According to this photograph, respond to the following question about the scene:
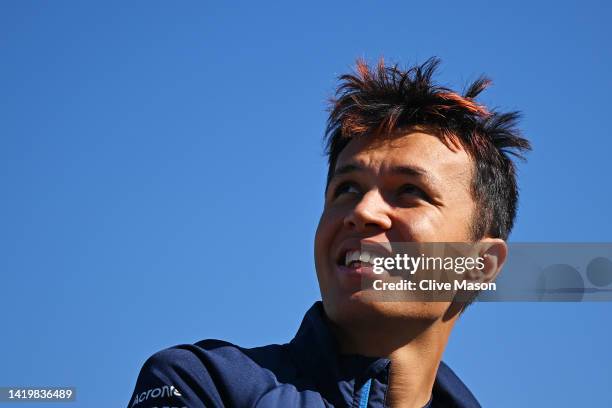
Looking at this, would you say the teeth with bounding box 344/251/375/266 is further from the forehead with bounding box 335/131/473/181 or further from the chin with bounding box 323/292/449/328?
the forehead with bounding box 335/131/473/181

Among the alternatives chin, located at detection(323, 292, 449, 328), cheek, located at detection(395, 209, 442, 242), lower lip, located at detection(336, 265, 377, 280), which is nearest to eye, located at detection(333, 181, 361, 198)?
cheek, located at detection(395, 209, 442, 242)

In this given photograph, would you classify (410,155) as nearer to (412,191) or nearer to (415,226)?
(412,191)

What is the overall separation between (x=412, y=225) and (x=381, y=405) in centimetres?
105

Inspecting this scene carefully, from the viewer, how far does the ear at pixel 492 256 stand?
6039 millimetres

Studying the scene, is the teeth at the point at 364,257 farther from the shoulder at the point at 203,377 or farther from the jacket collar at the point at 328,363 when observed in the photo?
the shoulder at the point at 203,377

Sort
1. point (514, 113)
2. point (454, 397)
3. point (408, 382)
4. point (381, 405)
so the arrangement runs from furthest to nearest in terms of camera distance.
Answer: point (514, 113), point (454, 397), point (408, 382), point (381, 405)

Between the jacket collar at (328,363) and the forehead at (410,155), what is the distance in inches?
37.5

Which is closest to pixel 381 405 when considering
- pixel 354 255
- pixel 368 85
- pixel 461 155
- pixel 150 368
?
pixel 354 255

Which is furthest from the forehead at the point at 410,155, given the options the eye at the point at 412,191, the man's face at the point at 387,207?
the eye at the point at 412,191

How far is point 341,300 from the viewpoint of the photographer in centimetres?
532

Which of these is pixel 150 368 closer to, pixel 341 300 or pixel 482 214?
pixel 341 300

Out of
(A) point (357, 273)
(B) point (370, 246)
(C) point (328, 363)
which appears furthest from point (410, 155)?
(C) point (328, 363)

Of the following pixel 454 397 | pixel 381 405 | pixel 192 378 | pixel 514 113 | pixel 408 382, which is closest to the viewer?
pixel 192 378

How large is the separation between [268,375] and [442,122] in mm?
2037
